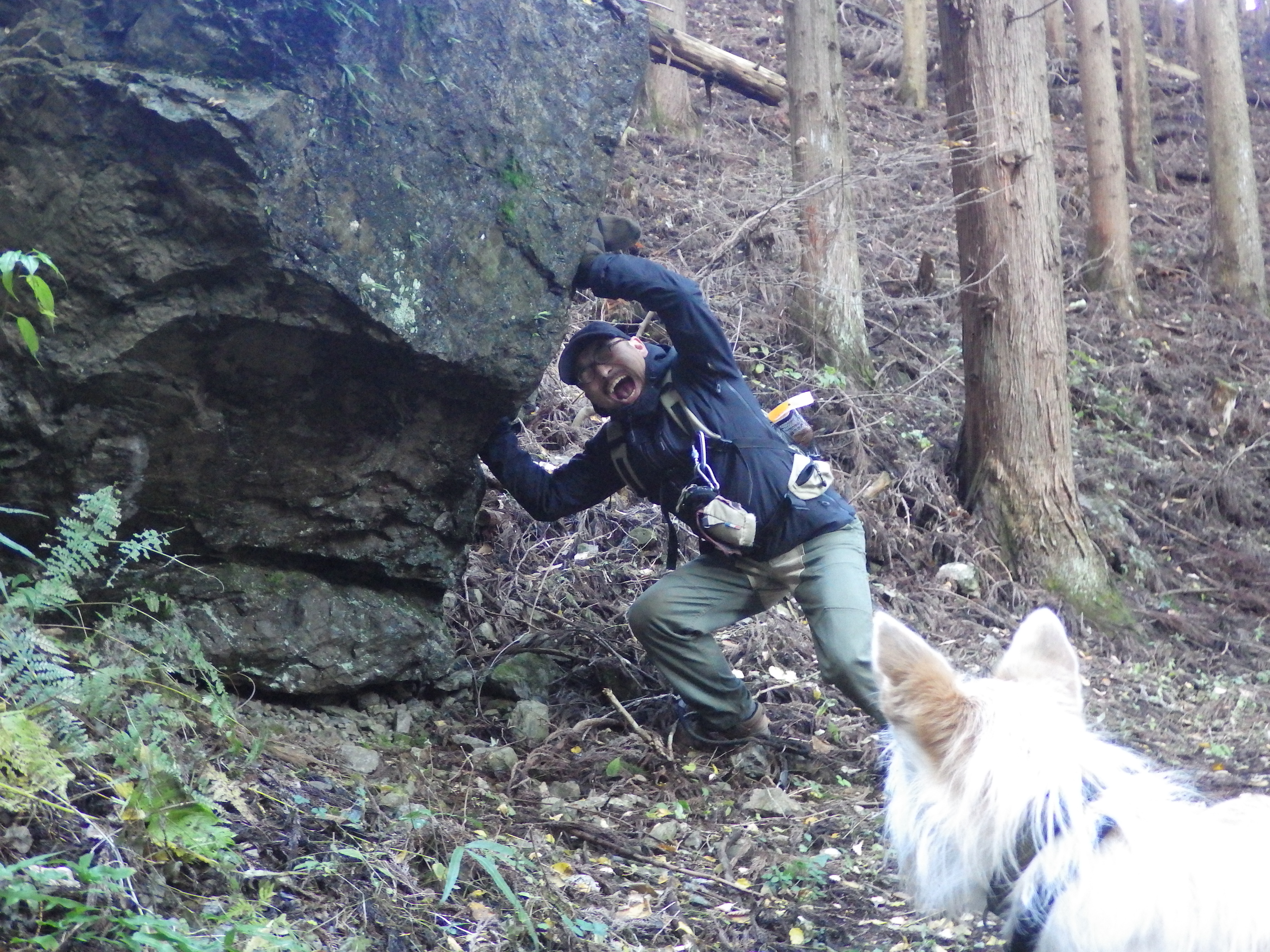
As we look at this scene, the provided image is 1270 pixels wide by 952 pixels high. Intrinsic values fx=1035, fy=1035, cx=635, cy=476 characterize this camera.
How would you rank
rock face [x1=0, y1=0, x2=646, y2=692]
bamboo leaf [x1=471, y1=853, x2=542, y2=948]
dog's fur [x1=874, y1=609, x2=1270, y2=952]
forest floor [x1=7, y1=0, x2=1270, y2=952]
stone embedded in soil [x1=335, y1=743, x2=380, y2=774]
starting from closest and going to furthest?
1. dog's fur [x1=874, y1=609, x2=1270, y2=952]
2. bamboo leaf [x1=471, y1=853, x2=542, y2=948]
3. forest floor [x1=7, y1=0, x2=1270, y2=952]
4. rock face [x1=0, y1=0, x2=646, y2=692]
5. stone embedded in soil [x1=335, y1=743, x2=380, y2=774]

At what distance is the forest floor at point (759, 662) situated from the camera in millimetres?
3539

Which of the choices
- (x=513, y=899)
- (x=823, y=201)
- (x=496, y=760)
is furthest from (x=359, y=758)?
(x=823, y=201)

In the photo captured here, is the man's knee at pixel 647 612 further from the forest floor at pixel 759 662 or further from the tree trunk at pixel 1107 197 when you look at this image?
the tree trunk at pixel 1107 197

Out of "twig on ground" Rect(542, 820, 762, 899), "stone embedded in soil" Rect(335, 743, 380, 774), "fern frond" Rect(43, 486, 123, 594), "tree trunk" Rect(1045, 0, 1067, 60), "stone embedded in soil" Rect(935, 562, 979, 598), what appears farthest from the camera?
"tree trunk" Rect(1045, 0, 1067, 60)

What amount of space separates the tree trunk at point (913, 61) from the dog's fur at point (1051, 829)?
53.7 feet

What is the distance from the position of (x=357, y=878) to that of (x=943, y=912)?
196 centimetres

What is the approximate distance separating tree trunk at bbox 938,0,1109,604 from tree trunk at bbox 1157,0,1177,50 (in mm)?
18171

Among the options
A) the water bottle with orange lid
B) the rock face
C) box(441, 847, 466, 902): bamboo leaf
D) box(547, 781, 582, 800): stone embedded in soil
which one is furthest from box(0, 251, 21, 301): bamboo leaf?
the water bottle with orange lid

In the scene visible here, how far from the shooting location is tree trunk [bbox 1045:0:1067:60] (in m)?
19.1

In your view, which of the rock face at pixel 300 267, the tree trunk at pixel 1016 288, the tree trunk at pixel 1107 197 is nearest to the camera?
the rock face at pixel 300 267

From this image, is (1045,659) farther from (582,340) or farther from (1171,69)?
A: (1171,69)

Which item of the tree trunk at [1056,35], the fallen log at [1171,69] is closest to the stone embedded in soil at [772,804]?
the tree trunk at [1056,35]

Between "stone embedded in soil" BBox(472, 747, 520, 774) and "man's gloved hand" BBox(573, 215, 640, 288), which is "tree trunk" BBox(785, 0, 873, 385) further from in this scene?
"stone embedded in soil" BBox(472, 747, 520, 774)

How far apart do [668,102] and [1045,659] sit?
11.1m
